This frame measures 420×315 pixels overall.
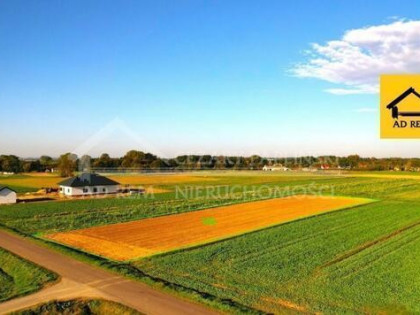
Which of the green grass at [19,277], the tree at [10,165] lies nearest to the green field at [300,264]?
the green grass at [19,277]

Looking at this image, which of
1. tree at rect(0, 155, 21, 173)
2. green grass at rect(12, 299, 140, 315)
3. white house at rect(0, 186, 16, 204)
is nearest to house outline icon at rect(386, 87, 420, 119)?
green grass at rect(12, 299, 140, 315)

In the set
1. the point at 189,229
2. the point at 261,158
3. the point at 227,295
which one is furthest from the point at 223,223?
the point at 261,158

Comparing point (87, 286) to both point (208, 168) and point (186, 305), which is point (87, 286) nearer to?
point (186, 305)

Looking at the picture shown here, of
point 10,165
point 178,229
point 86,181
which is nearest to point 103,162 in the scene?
point 10,165

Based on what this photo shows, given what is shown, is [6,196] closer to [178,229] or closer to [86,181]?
[86,181]

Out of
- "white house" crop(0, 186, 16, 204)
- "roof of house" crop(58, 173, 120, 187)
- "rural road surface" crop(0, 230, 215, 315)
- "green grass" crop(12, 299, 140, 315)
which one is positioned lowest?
"green grass" crop(12, 299, 140, 315)

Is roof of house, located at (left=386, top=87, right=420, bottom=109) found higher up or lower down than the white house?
higher up

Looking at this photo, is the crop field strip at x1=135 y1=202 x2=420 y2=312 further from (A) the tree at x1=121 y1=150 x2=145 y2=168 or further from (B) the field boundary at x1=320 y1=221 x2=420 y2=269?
(A) the tree at x1=121 y1=150 x2=145 y2=168
